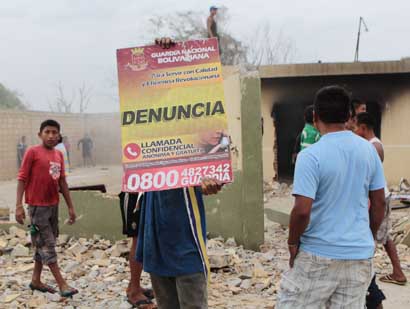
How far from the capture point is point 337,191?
2.43m

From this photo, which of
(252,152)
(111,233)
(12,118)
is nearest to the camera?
(252,152)

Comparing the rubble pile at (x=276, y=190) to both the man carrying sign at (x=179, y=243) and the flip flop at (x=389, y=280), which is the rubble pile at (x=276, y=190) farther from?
the man carrying sign at (x=179, y=243)

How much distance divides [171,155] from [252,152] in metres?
3.67

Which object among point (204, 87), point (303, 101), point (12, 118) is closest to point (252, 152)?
point (204, 87)

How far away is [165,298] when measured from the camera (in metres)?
2.78

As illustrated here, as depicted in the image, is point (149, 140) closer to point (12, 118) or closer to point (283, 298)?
point (283, 298)

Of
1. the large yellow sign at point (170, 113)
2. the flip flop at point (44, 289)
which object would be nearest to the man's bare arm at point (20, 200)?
the flip flop at point (44, 289)

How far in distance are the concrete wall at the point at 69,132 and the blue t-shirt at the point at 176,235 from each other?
1926 cm

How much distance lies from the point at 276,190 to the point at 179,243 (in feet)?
30.6

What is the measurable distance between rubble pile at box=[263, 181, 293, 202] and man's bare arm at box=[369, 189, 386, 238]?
8434 mm

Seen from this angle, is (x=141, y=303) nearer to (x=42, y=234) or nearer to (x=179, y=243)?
(x=42, y=234)

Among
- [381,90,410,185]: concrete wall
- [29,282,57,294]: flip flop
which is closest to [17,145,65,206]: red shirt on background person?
[29,282,57,294]: flip flop

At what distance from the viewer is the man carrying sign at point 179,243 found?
8.64 ft

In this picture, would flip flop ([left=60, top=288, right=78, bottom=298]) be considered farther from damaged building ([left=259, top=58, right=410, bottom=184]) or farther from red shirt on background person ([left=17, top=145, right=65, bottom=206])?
damaged building ([left=259, top=58, right=410, bottom=184])
